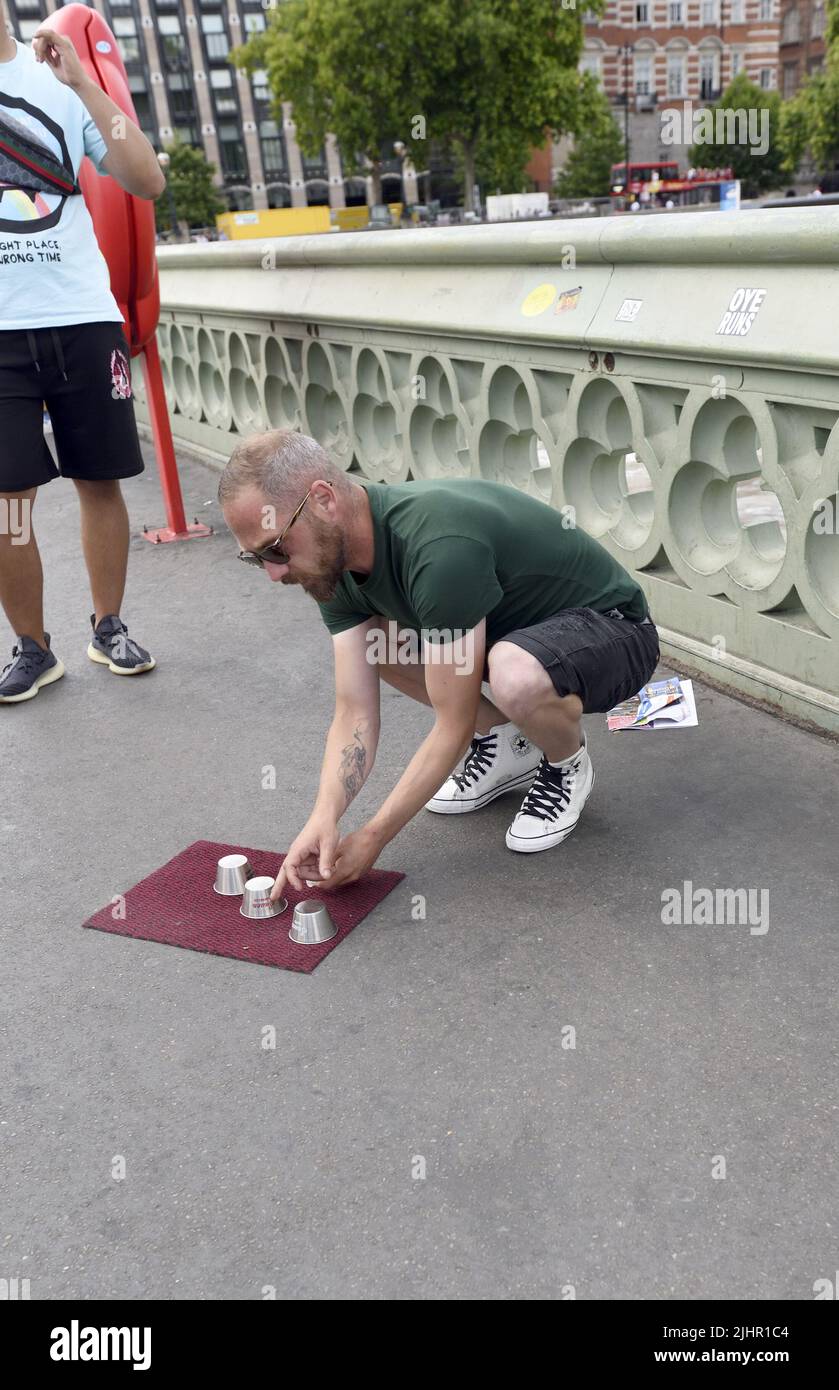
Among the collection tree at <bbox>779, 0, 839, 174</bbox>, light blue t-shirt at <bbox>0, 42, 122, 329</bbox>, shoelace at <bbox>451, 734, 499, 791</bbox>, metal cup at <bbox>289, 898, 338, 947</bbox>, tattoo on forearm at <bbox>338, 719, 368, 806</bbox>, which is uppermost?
tree at <bbox>779, 0, 839, 174</bbox>

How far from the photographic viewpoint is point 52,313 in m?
4.17

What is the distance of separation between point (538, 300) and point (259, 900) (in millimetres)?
2664

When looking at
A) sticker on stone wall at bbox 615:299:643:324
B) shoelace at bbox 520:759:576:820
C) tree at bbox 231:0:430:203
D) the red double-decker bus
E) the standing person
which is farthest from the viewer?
the red double-decker bus

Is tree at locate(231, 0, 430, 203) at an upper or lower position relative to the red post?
upper

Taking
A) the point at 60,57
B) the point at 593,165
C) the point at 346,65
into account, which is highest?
the point at 346,65

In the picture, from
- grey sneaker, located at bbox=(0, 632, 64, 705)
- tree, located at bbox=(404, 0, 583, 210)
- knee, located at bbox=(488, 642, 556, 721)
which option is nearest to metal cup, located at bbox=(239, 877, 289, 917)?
knee, located at bbox=(488, 642, 556, 721)

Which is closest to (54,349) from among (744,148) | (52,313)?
(52,313)

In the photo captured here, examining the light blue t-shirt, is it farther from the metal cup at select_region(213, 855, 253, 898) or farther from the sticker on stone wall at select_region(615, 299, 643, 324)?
the metal cup at select_region(213, 855, 253, 898)

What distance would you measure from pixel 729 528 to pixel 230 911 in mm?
2150

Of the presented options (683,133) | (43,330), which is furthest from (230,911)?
(683,133)

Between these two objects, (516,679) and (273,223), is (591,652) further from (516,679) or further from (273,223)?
(273,223)

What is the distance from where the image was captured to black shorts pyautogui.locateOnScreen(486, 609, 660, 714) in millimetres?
2898

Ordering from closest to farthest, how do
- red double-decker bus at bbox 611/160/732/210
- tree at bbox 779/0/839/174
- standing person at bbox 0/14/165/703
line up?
1. standing person at bbox 0/14/165/703
2. tree at bbox 779/0/839/174
3. red double-decker bus at bbox 611/160/732/210

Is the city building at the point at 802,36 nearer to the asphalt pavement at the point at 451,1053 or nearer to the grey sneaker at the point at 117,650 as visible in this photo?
the grey sneaker at the point at 117,650
